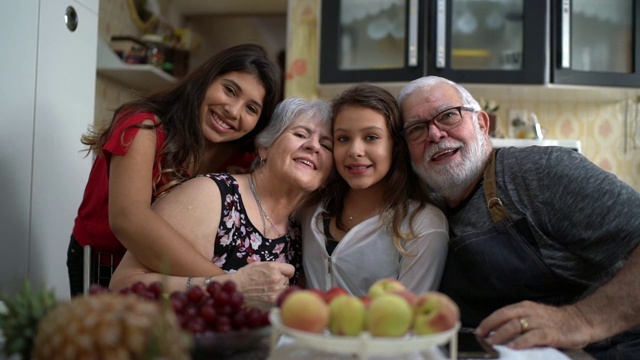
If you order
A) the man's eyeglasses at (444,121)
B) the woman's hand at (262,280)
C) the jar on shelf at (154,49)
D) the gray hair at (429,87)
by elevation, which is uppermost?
the jar on shelf at (154,49)

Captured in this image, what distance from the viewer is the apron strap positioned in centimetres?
134

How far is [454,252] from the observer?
1397 mm

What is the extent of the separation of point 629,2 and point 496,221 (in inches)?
95.1

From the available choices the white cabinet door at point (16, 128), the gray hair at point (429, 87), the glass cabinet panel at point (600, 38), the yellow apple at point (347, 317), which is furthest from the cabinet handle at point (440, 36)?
the yellow apple at point (347, 317)

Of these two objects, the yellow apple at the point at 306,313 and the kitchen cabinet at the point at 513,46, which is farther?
the kitchen cabinet at the point at 513,46

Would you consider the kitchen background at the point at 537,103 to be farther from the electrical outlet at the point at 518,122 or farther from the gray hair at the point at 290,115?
the gray hair at the point at 290,115

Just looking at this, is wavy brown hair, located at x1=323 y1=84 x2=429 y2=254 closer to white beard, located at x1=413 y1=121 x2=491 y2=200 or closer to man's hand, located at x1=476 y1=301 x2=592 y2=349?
white beard, located at x1=413 y1=121 x2=491 y2=200

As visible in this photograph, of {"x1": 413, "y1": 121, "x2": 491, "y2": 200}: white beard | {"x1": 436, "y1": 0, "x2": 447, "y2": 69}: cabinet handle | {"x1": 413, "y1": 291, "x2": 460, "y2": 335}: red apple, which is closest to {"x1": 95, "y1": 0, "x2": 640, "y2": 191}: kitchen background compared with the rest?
{"x1": 436, "y1": 0, "x2": 447, "y2": 69}: cabinet handle

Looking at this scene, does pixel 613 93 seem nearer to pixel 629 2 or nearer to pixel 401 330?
pixel 629 2

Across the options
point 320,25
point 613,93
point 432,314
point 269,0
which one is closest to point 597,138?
point 613,93

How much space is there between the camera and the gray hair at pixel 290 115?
1.61 metres

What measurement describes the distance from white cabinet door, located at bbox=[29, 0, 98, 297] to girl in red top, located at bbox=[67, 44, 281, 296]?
29 cm

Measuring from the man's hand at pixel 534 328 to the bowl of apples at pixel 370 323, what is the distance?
0.40 meters

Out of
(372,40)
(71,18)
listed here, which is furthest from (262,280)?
(372,40)
